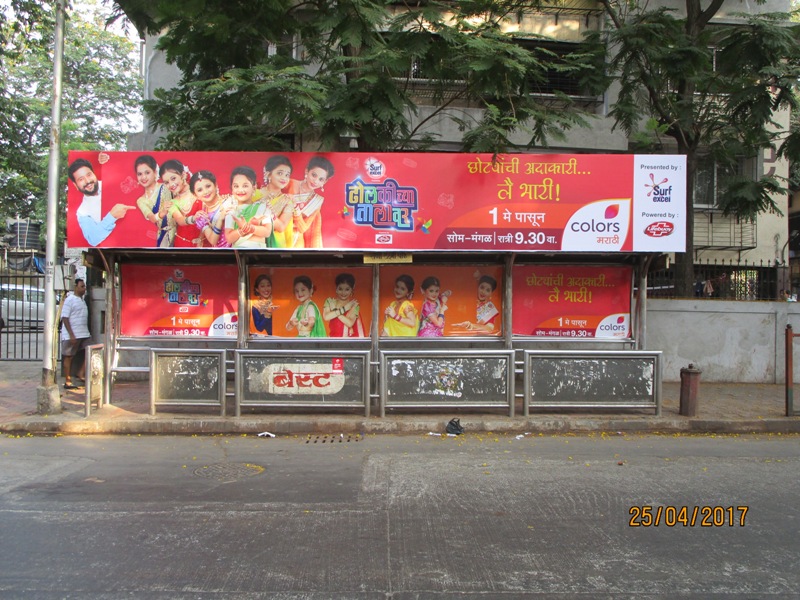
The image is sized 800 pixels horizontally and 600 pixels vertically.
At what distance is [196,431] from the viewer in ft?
28.2

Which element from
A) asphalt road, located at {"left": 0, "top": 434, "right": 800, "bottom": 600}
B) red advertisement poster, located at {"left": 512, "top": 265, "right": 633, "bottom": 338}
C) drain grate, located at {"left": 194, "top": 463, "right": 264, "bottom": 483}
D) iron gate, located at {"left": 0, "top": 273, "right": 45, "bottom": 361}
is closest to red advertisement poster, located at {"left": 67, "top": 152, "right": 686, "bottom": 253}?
red advertisement poster, located at {"left": 512, "top": 265, "right": 633, "bottom": 338}

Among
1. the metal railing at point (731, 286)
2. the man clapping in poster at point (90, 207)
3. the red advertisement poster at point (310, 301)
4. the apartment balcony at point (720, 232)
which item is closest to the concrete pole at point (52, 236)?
the man clapping in poster at point (90, 207)

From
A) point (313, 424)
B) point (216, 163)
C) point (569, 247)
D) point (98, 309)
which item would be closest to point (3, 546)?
point (313, 424)

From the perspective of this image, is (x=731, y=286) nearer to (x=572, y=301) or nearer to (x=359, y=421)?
(x=572, y=301)

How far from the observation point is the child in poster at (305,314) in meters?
10.8

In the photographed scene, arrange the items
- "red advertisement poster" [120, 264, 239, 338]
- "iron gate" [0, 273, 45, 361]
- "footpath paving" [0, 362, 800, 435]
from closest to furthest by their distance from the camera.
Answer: "footpath paving" [0, 362, 800, 435] → "red advertisement poster" [120, 264, 239, 338] → "iron gate" [0, 273, 45, 361]

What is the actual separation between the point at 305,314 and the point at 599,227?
16.7 feet

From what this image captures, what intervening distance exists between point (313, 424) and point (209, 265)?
3.80 meters

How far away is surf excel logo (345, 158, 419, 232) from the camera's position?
31.5ft

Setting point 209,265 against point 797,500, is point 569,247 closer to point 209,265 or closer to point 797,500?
point 797,500

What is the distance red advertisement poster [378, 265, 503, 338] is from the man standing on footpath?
537 cm
